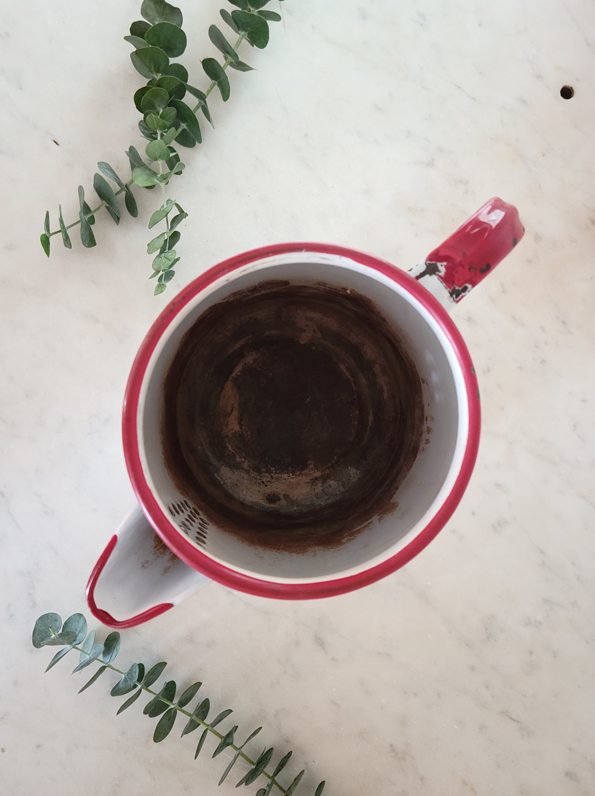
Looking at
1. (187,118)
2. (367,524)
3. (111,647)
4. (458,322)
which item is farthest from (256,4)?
(111,647)

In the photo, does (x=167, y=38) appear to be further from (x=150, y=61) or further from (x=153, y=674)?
(x=153, y=674)

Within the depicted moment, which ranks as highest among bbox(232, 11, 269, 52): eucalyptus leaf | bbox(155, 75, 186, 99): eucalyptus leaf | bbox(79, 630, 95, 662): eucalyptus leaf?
bbox(232, 11, 269, 52): eucalyptus leaf

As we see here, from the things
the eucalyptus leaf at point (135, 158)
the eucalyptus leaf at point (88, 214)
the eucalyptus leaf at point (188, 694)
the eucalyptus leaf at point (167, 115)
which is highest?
the eucalyptus leaf at point (167, 115)

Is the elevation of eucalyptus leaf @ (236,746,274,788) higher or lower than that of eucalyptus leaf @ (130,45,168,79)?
lower

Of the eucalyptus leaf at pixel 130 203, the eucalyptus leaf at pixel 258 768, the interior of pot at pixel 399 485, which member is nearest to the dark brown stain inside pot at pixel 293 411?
the interior of pot at pixel 399 485

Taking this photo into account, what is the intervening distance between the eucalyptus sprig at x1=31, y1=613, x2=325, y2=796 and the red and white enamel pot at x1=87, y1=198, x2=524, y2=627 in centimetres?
17

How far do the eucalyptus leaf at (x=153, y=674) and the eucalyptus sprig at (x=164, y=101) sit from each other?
37 cm

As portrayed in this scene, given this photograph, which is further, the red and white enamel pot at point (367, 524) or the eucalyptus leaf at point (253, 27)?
the eucalyptus leaf at point (253, 27)

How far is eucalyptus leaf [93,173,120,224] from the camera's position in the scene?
0.50 metres

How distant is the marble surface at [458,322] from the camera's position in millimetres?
524

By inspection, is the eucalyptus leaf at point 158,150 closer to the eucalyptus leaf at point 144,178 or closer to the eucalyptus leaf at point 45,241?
the eucalyptus leaf at point 144,178

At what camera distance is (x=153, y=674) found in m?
0.53

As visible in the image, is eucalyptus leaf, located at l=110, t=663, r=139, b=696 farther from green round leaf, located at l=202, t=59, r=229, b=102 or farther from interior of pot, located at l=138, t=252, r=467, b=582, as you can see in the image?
green round leaf, located at l=202, t=59, r=229, b=102

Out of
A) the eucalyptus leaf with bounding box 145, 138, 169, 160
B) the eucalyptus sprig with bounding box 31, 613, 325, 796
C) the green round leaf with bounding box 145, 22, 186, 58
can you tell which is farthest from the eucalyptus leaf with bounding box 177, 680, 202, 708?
the green round leaf with bounding box 145, 22, 186, 58
